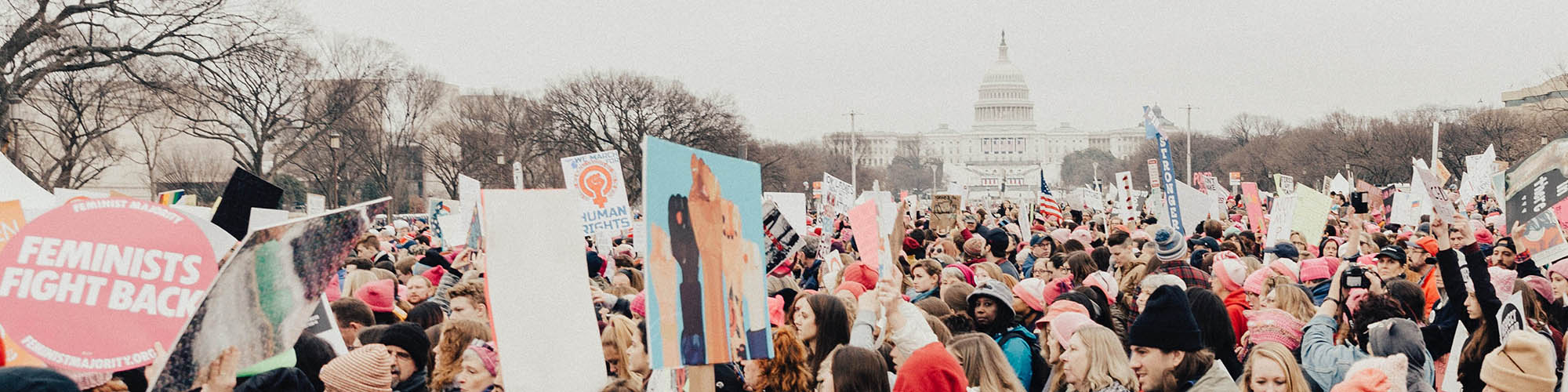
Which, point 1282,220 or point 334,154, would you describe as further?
point 334,154

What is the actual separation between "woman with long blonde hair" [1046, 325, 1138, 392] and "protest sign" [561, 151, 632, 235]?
8613 mm

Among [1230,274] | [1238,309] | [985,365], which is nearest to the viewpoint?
[985,365]

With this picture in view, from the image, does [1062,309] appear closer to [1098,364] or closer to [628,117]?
[1098,364]

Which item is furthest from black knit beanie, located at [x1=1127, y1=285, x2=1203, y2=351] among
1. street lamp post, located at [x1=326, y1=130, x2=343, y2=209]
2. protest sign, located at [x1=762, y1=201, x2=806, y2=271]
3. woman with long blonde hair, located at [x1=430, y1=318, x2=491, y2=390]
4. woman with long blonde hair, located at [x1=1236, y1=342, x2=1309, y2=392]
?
street lamp post, located at [x1=326, y1=130, x2=343, y2=209]

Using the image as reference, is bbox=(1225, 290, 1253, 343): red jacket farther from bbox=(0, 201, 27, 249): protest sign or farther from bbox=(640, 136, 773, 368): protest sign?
bbox=(0, 201, 27, 249): protest sign

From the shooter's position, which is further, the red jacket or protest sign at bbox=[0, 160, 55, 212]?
the red jacket

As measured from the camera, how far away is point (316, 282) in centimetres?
434

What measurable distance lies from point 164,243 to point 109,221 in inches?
6.4

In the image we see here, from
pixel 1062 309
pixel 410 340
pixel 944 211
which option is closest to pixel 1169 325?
pixel 1062 309

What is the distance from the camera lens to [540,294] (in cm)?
465

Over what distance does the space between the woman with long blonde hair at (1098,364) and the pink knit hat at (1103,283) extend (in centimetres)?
284

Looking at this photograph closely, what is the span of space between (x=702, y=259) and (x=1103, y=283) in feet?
13.4

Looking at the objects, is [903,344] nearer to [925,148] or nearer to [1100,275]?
[1100,275]

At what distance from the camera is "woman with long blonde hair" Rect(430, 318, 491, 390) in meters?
5.85
